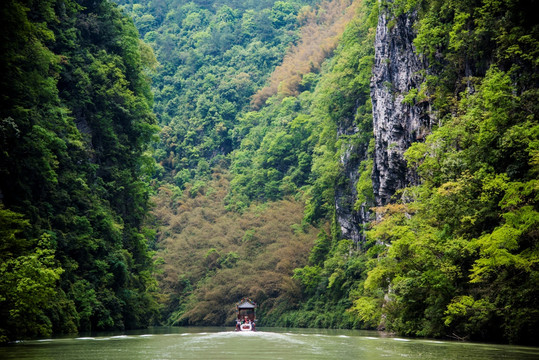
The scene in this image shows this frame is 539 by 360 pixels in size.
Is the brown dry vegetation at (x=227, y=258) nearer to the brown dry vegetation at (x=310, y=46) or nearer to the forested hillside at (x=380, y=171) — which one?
the forested hillside at (x=380, y=171)

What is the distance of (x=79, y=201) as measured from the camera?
125ft

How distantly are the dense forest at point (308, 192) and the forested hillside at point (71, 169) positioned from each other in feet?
0.44

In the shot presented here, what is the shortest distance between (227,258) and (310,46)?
48919mm

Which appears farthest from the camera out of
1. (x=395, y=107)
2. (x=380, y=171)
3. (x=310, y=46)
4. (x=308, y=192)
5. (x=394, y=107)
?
(x=310, y=46)

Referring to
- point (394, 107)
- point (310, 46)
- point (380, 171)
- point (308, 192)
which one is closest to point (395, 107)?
point (394, 107)

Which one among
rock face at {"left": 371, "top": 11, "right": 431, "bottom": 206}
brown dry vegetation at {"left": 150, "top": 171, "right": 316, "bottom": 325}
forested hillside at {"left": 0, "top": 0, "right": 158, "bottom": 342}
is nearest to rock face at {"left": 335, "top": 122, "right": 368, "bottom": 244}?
brown dry vegetation at {"left": 150, "top": 171, "right": 316, "bottom": 325}

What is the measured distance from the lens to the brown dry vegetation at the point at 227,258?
65.6 meters

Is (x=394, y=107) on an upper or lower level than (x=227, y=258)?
upper

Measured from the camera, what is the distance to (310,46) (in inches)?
4230

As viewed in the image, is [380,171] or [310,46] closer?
[380,171]

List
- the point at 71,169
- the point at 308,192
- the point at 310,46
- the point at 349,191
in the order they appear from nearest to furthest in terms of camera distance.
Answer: the point at 71,169 → the point at 349,191 → the point at 308,192 → the point at 310,46

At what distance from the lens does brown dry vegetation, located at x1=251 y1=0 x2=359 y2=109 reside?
324 feet

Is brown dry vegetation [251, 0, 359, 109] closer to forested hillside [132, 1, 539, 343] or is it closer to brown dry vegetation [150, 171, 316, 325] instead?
forested hillside [132, 1, 539, 343]

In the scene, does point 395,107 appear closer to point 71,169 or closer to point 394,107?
point 394,107
